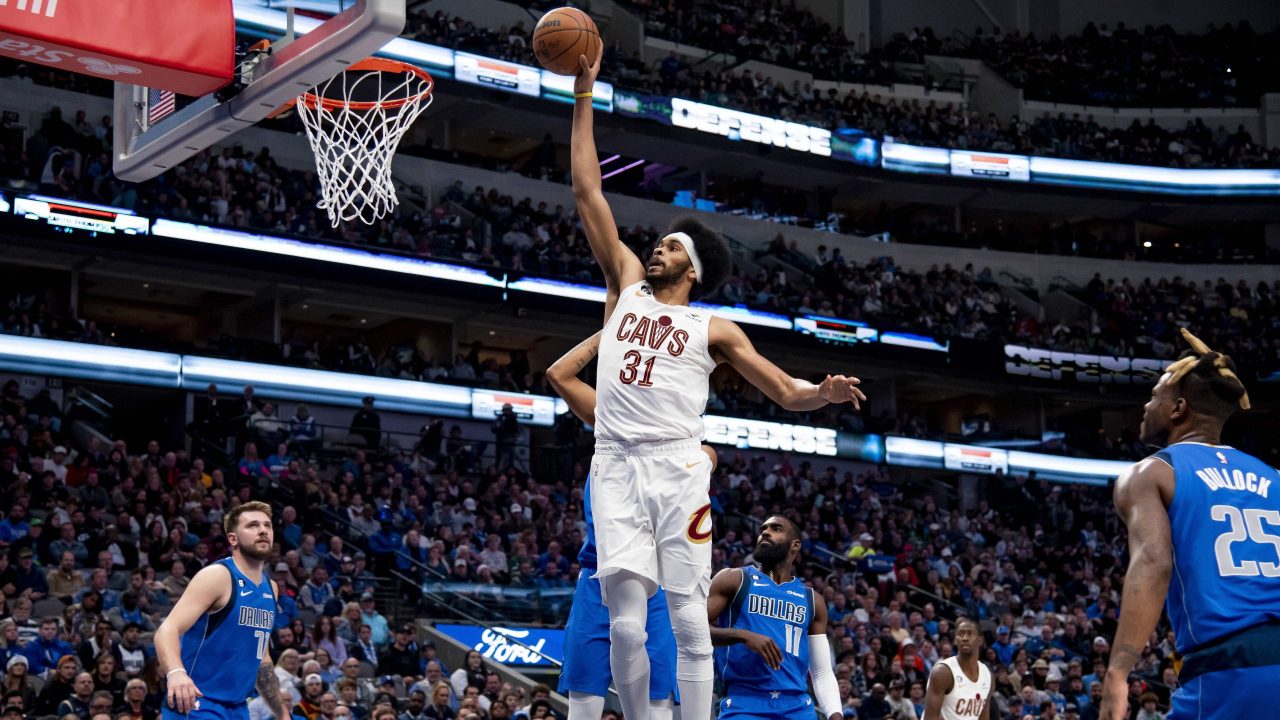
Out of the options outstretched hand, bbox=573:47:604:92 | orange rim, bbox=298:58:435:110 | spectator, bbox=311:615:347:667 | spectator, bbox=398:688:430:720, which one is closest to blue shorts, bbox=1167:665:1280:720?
outstretched hand, bbox=573:47:604:92

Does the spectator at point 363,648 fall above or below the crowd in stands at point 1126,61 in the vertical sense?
below

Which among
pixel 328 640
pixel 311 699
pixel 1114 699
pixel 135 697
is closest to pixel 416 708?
pixel 311 699

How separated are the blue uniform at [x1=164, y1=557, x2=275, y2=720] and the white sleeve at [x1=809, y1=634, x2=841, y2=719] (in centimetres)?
352

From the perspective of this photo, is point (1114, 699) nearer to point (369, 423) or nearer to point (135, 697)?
point (135, 697)

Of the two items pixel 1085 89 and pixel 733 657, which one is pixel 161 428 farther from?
pixel 1085 89

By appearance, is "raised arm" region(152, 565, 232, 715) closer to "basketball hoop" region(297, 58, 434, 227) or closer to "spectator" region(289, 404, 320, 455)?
"basketball hoop" region(297, 58, 434, 227)

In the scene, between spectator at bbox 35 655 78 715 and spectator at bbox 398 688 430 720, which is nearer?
spectator at bbox 35 655 78 715

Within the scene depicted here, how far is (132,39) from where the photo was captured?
7977 millimetres

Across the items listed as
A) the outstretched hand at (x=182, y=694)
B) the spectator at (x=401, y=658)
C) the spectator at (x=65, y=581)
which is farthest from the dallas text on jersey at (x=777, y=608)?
the spectator at (x=65, y=581)

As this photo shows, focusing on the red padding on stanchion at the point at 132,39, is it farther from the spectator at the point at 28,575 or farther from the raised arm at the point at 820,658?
the spectator at the point at 28,575

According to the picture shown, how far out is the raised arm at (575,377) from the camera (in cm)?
670

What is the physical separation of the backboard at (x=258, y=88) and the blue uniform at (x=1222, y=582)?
16.3 ft

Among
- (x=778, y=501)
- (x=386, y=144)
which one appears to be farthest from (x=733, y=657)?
(x=778, y=501)

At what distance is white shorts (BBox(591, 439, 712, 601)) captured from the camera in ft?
20.0
